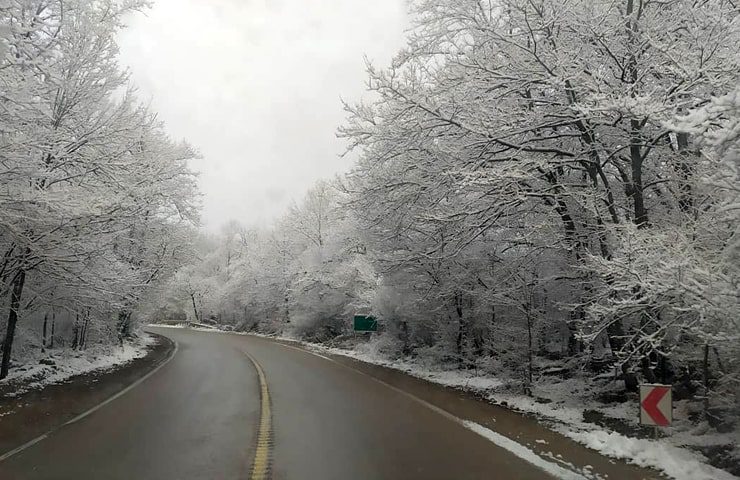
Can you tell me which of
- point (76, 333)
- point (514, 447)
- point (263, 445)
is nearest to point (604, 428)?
point (514, 447)

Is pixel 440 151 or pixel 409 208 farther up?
pixel 440 151

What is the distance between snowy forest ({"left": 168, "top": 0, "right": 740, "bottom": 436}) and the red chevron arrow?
647mm

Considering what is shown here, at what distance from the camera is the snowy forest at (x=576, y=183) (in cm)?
781

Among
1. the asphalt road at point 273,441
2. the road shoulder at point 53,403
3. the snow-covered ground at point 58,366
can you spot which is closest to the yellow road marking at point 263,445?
the asphalt road at point 273,441

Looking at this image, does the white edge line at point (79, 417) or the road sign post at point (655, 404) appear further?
the road sign post at point (655, 404)

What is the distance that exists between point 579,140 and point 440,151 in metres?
3.23

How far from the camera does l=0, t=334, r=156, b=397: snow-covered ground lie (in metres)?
14.9

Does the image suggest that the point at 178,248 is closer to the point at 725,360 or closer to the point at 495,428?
the point at 495,428

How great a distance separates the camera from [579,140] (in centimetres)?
1309

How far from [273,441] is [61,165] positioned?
8.81m

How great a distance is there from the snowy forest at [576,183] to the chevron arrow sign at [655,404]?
0.63 metres

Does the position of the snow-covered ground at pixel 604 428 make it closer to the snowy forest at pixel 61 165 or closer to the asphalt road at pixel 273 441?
the asphalt road at pixel 273 441

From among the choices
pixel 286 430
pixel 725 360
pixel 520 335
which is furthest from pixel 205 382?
pixel 725 360

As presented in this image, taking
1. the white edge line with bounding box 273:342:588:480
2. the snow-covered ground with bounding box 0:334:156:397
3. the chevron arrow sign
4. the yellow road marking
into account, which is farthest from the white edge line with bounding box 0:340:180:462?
the chevron arrow sign
